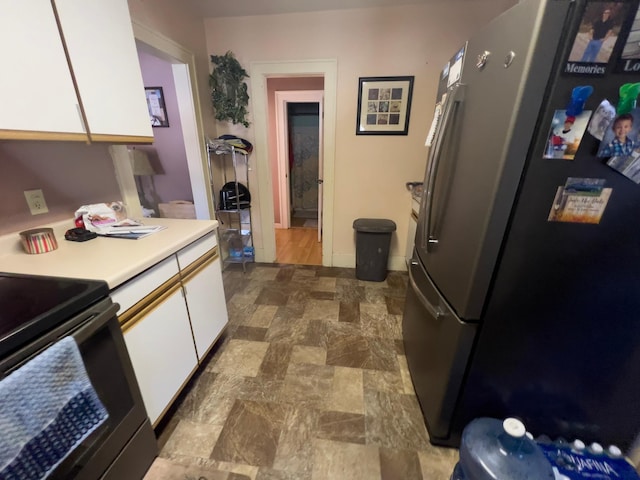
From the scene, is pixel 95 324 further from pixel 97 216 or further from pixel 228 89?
pixel 228 89

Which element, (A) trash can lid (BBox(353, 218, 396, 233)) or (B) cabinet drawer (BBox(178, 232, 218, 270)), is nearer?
(B) cabinet drawer (BBox(178, 232, 218, 270))

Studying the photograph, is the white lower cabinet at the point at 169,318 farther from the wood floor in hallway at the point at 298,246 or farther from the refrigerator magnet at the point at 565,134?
the wood floor in hallway at the point at 298,246

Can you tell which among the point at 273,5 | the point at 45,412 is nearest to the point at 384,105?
the point at 273,5

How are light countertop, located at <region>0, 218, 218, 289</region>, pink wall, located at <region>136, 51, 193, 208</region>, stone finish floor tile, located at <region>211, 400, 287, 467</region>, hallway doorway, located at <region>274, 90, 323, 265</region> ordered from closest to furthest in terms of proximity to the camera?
light countertop, located at <region>0, 218, 218, 289</region> → stone finish floor tile, located at <region>211, 400, 287, 467</region> → pink wall, located at <region>136, 51, 193, 208</region> → hallway doorway, located at <region>274, 90, 323, 265</region>

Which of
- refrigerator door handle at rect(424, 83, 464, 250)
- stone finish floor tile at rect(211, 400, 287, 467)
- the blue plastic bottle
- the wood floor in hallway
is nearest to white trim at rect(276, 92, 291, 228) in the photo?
the wood floor in hallway

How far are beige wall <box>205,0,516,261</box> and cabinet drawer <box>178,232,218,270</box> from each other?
1624 mm

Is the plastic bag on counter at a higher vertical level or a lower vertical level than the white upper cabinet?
lower

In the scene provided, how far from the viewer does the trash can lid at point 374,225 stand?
266cm

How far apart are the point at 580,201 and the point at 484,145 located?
0.34 meters

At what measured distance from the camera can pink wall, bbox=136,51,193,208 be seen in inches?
119

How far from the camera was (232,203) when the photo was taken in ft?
9.56

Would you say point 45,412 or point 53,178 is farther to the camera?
point 53,178

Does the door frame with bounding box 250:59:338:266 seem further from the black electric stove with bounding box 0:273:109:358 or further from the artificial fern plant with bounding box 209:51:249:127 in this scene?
the black electric stove with bounding box 0:273:109:358

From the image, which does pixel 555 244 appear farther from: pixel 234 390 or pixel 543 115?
pixel 234 390
